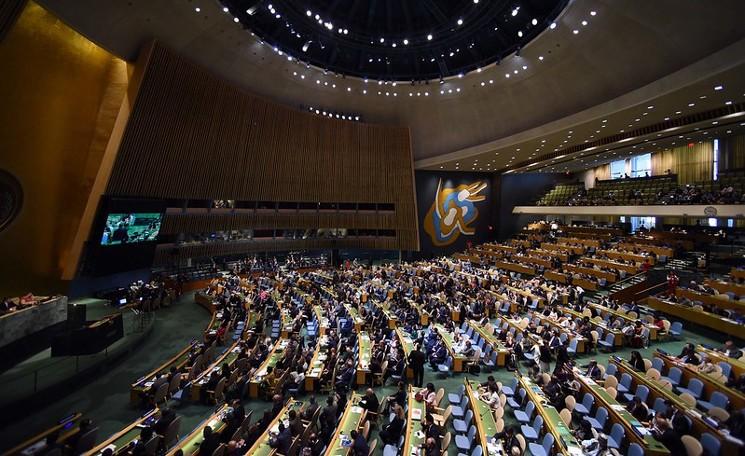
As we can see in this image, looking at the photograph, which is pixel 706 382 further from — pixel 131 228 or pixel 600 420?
pixel 131 228

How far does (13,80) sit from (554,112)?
21.1m

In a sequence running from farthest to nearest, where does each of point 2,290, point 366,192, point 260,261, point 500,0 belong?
point 366,192, point 260,261, point 500,0, point 2,290

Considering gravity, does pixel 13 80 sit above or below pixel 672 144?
above

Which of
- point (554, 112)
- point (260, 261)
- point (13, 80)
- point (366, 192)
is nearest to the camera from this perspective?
point (13, 80)

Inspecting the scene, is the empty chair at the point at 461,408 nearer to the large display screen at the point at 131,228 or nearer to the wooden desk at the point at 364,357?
the wooden desk at the point at 364,357

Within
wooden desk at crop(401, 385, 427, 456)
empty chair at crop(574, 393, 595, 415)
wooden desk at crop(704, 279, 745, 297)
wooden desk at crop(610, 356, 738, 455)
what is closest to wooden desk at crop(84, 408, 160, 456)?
wooden desk at crop(401, 385, 427, 456)

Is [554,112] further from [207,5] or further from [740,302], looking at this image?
[207,5]

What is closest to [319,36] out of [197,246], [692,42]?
[197,246]

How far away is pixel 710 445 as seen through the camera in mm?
5375

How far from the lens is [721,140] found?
66.5 feet

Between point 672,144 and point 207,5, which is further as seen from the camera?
point 672,144

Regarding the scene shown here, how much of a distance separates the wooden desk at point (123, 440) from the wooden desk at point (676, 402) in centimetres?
898

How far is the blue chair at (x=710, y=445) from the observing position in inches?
207

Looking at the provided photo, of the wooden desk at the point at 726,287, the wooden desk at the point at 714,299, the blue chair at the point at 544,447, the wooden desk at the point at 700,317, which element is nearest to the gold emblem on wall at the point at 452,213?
the wooden desk at the point at 700,317
